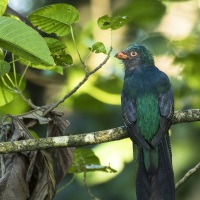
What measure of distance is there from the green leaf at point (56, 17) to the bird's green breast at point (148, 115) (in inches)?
32.4

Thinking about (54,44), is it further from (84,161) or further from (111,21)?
(84,161)

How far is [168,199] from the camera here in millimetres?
4289

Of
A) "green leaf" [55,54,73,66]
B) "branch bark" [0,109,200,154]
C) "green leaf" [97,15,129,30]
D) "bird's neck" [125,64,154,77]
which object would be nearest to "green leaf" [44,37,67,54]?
"green leaf" [55,54,73,66]

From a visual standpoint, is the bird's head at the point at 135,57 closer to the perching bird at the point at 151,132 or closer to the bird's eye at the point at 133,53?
the bird's eye at the point at 133,53

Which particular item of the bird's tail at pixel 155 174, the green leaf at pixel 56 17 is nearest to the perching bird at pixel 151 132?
the bird's tail at pixel 155 174

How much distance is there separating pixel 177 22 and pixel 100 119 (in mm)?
1693

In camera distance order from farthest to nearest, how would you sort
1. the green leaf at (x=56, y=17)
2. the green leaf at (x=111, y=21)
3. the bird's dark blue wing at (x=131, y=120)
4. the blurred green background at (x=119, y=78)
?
the blurred green background at (x=119, y=78)
the bird's dark blue wing at (x=131, y=120)
the green leaf at (x=111, y=21)
the green leaf at (x=56, y=17)

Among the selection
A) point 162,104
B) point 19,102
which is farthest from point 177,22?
point 162,104

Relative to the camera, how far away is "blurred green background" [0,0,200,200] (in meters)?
6.40

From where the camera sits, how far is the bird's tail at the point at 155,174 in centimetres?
431

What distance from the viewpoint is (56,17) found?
4.14 m

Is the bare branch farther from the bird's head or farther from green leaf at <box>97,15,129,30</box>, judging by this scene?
the bird's head

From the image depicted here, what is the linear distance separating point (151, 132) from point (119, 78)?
260 centimetres

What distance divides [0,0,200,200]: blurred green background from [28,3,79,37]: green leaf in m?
1.48
